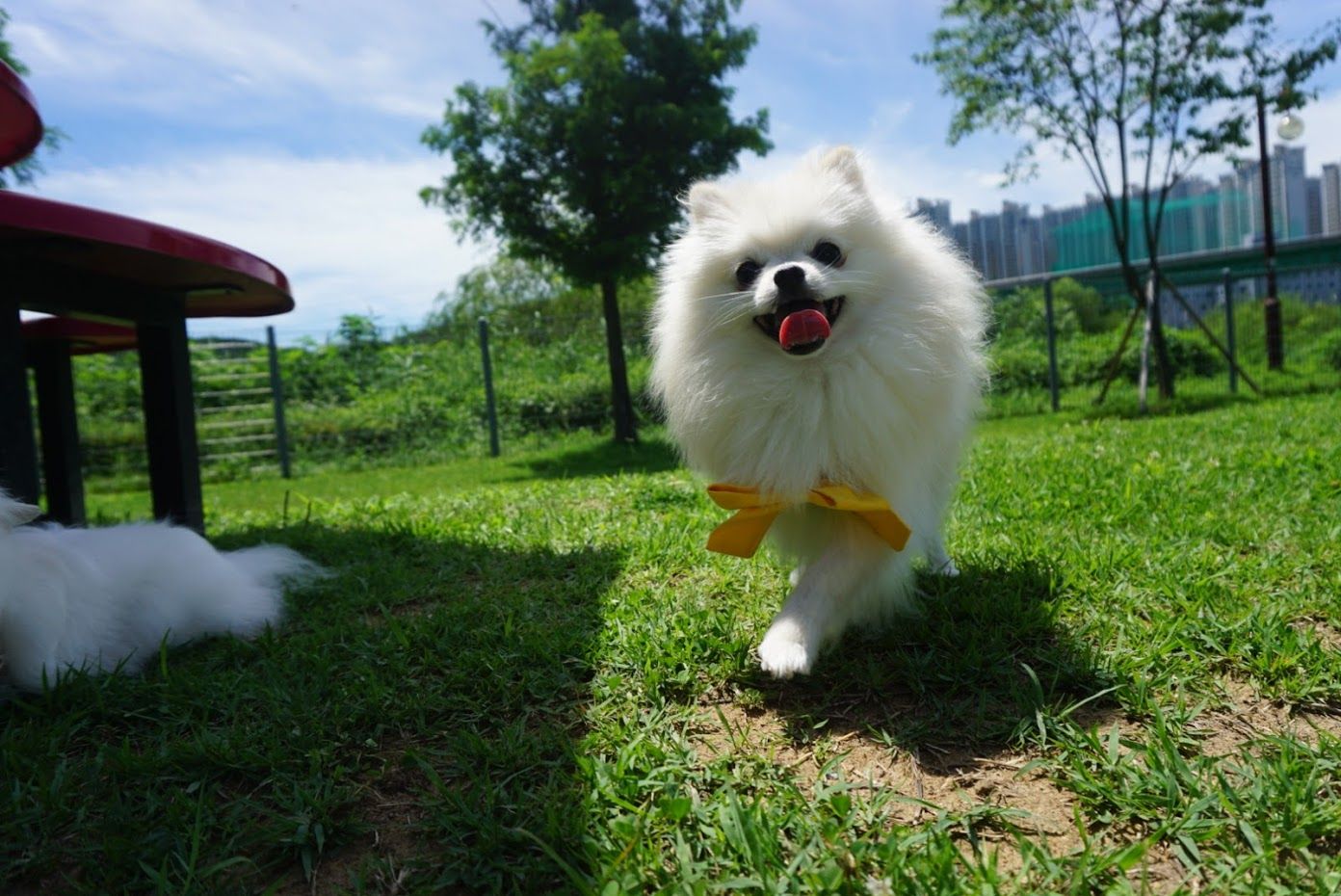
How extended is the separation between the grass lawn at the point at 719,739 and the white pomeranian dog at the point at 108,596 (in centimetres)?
12

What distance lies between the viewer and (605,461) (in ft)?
29.0

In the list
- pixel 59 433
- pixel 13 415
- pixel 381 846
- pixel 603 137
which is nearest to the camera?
pixel 381 846

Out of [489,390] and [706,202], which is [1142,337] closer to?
[489,390]

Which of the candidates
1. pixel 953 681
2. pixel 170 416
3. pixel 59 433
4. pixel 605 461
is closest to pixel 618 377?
pixel 605 461

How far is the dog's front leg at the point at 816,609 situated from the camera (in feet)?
5.81

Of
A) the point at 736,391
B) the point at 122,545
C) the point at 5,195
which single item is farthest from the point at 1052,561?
the point at 5,195

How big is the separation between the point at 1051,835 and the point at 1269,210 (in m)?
14.3

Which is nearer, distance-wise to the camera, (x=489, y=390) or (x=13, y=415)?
(x=13, y=415)

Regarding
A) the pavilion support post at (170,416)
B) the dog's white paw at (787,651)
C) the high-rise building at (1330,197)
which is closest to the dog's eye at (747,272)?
the dog's white paw at (787,651)

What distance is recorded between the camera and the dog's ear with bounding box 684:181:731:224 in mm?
2260

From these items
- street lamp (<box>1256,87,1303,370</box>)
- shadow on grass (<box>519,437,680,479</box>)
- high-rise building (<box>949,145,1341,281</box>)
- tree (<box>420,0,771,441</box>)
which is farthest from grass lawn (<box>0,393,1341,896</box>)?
high-rise building (<box>949,145,1341,281</box>)

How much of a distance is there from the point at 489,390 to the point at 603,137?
11.4ft

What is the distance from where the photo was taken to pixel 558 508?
4.28 m

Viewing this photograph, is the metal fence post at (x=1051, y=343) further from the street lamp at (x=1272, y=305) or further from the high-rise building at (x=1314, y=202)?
the high-rise building at (x=1314, y=202)
